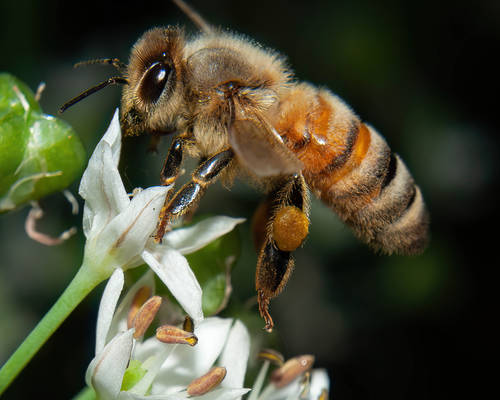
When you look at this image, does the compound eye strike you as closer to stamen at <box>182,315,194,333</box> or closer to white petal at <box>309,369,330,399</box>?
stamen at <box>182,315,194,333</box>

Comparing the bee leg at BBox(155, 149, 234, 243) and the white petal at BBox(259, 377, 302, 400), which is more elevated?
the bee leg at BBox(155, 149, 234, 243)

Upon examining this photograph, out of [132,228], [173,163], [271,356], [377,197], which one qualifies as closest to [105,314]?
[132,228]

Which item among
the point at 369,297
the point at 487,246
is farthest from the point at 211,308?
the point at 487,246

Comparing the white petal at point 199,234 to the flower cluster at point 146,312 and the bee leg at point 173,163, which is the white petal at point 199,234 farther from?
the bee leg at point 173,163

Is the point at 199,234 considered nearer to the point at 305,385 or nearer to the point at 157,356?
the point at 157,356

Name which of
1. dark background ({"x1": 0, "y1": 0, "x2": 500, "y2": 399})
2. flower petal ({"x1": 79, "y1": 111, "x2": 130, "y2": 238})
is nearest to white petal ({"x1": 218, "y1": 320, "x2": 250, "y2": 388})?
flower petal ({"x1": 79, "y1": 111, "x2": 130, "y2": 238})

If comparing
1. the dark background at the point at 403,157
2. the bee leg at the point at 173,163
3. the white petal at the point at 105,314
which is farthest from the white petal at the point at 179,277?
the dark background at the point at 403,157
